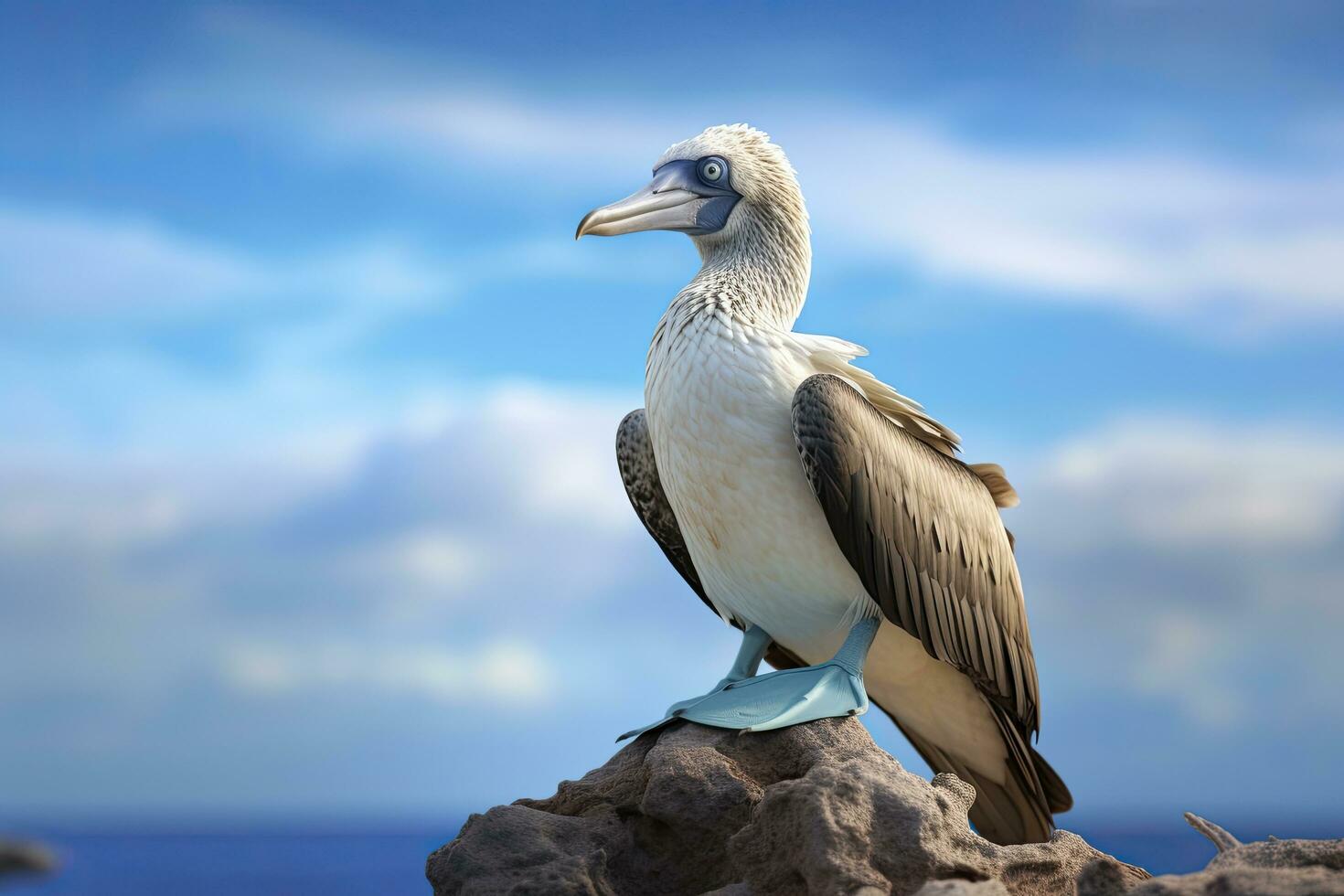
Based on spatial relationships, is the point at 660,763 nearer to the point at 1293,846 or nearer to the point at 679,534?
the point at 679,534

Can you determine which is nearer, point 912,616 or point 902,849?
point 902,849

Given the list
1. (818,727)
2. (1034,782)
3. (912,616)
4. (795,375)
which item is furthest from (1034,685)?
(795,375)

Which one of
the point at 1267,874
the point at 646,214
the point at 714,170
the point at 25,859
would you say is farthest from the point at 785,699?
the point at 25,859

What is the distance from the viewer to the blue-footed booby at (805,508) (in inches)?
227

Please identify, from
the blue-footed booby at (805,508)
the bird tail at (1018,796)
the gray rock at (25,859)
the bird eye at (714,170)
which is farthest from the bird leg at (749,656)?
the gray rock at (25,859)

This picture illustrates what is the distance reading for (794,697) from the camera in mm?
5598

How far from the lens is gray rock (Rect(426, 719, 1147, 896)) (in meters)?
4.54

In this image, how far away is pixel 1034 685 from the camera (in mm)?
6648

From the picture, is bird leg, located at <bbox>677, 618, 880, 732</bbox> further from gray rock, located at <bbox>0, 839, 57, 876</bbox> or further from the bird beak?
gray rock, located at <bbox>0, 839, 57, 876</bbox>

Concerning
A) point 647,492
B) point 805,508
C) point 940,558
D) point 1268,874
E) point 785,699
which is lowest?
point 1268,874

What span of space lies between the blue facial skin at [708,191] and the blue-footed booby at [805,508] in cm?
1

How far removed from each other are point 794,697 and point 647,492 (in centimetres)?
188

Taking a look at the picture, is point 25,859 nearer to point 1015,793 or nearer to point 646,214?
point 646,214

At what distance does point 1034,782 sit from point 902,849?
246 cm
